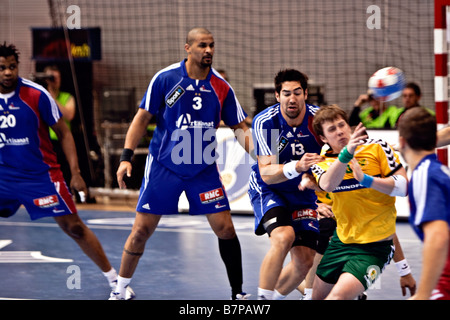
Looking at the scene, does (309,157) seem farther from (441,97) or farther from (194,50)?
(441,97)

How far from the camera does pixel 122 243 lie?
8391mm

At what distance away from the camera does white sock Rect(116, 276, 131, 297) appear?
5758mm

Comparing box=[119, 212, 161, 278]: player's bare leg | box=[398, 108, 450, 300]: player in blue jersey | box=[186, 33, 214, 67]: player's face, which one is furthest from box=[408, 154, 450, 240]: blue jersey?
box=[119, 212, 161, 278]: player's bare leg

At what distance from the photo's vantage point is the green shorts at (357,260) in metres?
4.24

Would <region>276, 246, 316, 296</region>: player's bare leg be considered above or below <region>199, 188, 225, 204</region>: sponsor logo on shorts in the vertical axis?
below

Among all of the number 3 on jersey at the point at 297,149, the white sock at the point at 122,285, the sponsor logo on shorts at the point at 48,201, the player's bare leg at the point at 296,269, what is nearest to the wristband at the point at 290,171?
the number 3 on jersey at the point at 297,149

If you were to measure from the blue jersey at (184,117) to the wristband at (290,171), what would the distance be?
0.81 metres

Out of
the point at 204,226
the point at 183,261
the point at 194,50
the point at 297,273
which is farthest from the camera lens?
the point at 204,226

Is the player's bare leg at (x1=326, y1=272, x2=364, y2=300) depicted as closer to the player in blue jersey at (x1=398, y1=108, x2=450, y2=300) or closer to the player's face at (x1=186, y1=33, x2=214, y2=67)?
the player in blue jersey at (x1=398, y1=108, x2=450, y2=300)

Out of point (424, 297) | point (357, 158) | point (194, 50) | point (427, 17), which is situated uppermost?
point (427, 17)

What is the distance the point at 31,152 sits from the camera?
19.0ft

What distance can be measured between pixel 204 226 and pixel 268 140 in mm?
4584

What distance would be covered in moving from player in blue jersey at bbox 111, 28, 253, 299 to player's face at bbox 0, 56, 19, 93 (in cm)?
109
